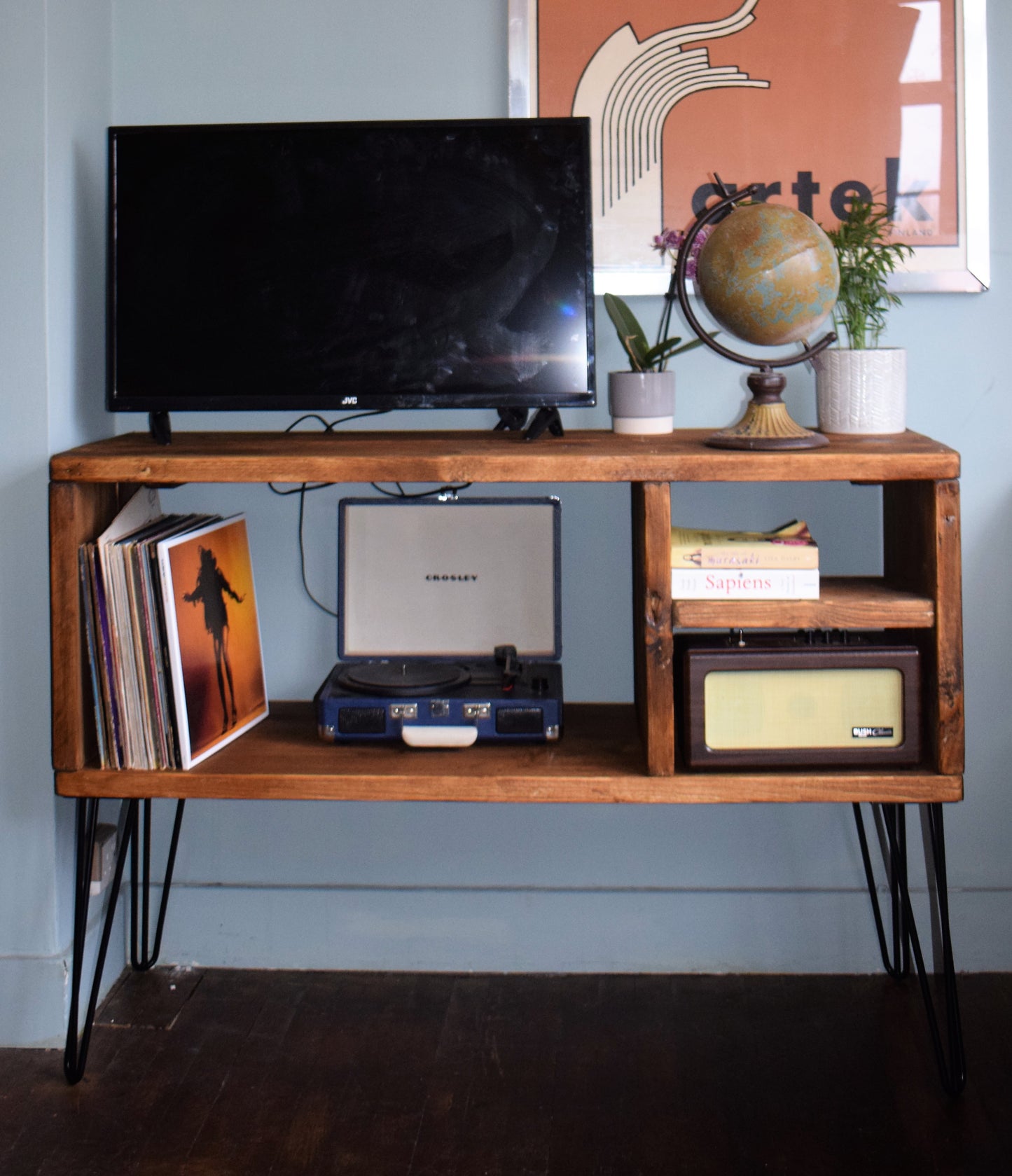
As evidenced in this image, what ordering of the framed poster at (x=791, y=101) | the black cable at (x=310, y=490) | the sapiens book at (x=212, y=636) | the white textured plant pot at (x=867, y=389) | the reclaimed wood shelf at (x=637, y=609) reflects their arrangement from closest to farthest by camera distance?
the reclaimed wood shelf at (x=637, y=609) < the sapiens book at (x=212, y=636) < the white textured plant pot at (x=867, y=389) < the framed poster at (x=791, y=101) < the black cable at (x=310, y=490)

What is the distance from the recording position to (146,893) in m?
2.15

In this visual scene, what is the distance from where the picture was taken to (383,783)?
173cm

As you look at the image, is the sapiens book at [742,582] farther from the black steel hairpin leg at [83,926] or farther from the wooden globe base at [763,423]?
the black steel hairpin leg at [83,926]

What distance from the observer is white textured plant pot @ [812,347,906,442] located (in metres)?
1.86

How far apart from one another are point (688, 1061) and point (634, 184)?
143 cm

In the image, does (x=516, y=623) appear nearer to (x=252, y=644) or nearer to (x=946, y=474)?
(x=252, y=644)

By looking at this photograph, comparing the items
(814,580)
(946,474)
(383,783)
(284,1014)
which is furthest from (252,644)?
(946,474)

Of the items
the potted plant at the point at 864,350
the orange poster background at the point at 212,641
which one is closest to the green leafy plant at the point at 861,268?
the potted plant at the point at 864,350

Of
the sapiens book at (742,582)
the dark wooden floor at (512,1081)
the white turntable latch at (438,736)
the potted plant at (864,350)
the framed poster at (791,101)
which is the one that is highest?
the framed poster at (791,101)

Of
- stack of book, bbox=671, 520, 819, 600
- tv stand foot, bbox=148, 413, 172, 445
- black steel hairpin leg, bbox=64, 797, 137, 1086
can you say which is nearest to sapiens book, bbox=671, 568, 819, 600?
stack of book, bbox=671, 520, 819, 600

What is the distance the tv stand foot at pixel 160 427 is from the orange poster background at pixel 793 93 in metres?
0.82

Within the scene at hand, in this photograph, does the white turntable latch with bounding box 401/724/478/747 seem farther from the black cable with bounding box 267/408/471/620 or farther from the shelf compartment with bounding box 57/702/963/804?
the black cable with bounding box 267/408/471/620

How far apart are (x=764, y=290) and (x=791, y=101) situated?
20.6 inches

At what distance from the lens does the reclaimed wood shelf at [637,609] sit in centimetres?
164
